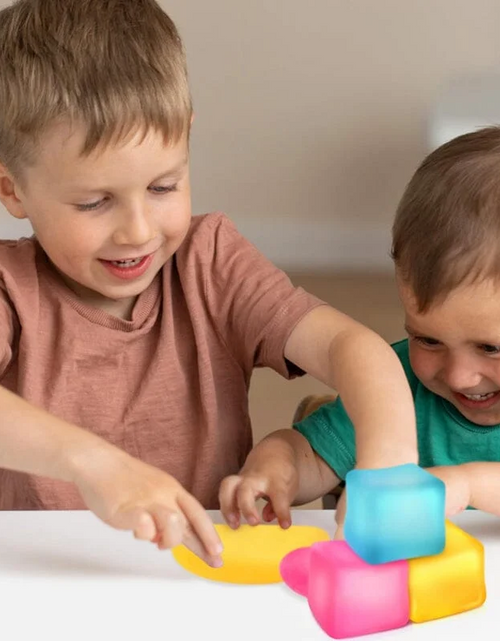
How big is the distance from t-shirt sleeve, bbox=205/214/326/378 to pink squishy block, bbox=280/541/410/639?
33cm

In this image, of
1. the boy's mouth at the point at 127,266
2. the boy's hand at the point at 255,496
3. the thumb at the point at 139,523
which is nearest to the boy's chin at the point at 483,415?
the boy's hand at the point at 255,496

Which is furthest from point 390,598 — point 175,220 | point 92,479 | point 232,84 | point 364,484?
point 232,84

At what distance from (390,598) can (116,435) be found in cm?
44

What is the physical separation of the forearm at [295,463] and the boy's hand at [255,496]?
1 centimetres

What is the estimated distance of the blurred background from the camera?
51.9 inches

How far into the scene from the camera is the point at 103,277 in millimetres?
899

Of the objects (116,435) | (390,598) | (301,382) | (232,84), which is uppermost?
(232,84)

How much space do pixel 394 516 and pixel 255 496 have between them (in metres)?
0.24

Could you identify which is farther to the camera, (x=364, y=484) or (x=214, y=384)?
(x=214, y=384)

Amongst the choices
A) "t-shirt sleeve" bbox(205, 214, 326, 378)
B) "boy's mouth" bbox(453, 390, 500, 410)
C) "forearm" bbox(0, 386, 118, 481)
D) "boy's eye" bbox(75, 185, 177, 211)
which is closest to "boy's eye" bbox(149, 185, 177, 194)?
"boy's eye" bbox(75, 185, 177, 211)

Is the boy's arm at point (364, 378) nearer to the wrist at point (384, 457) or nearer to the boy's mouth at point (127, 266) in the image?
the wrist at point (384, 457)

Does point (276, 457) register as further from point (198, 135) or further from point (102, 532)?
point (198, 135)

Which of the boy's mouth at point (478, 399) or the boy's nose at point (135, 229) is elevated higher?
the boy's nose at point (135, 229)

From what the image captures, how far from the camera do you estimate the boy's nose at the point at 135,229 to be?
832mm
